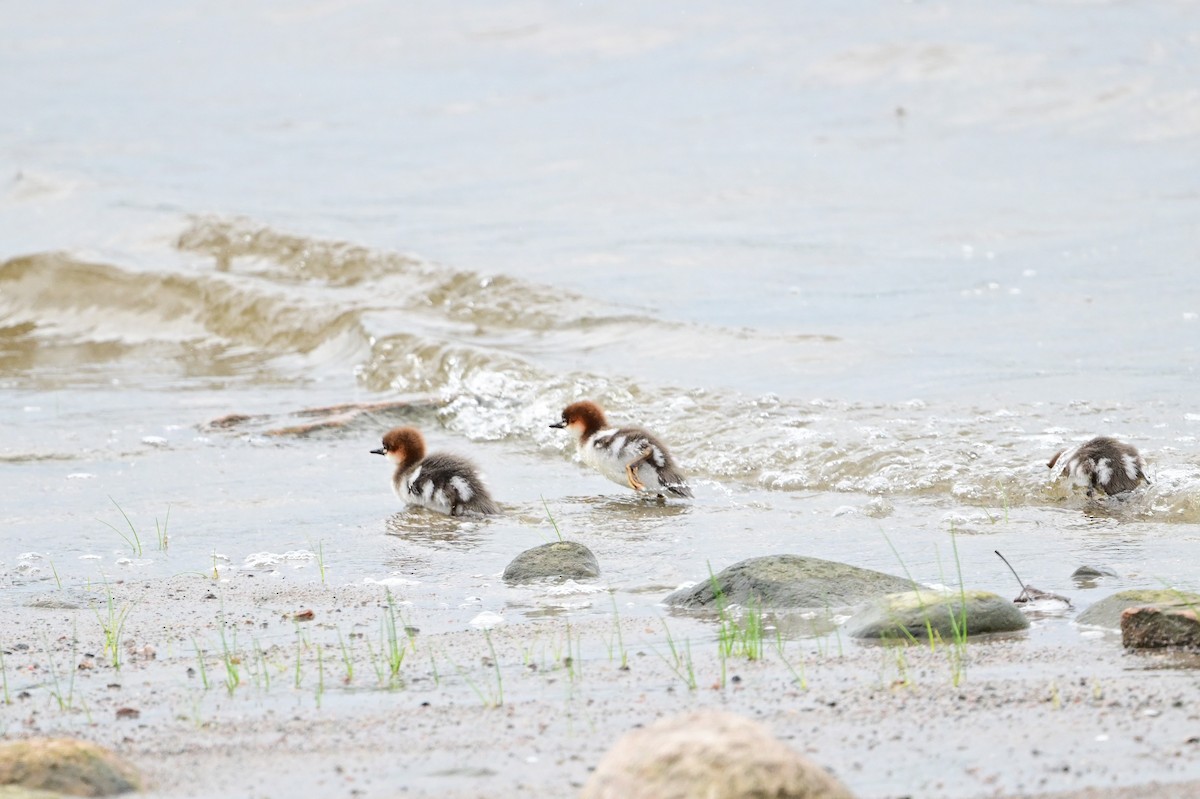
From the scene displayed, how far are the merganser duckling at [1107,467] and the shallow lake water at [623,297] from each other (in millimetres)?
132

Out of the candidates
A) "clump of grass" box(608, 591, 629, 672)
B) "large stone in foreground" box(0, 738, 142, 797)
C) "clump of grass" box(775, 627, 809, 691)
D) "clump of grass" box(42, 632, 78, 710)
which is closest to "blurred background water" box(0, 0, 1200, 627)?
"clump of grass" box(608, 591, 629, 672)

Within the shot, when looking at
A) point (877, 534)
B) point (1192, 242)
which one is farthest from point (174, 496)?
point (1192, 242)

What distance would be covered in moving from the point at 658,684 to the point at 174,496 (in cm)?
448

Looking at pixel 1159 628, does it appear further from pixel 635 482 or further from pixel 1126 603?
pixel 635 482

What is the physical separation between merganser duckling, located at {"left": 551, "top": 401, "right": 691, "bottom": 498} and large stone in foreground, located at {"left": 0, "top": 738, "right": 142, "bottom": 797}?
4.72 meters

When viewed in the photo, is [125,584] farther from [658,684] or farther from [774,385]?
[774,385]

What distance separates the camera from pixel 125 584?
20.9ft

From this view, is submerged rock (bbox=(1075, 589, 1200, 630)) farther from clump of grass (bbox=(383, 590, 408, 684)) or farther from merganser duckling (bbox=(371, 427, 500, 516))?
merganser duckling (bbox=(371, 427, 500, 516))

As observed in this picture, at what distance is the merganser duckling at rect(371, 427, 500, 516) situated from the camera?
7.99 meters

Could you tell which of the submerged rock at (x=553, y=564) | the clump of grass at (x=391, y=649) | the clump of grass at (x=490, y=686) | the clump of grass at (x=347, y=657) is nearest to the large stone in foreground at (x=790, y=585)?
the submerged rock at (x=553, y=564)

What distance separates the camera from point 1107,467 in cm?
736

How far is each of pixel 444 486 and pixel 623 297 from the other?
20.9 ft

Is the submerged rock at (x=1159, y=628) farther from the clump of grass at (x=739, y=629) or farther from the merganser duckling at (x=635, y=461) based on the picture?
the merganser duckling at (x=635, y=461)

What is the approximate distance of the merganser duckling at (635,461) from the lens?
825cm
